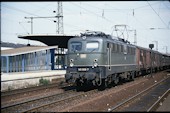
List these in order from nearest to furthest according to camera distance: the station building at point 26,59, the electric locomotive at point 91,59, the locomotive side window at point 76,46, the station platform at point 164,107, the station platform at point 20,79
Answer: the station platform at point 164,107 < the electric locomotive at point 91,59 < the locomotive side window at point 76,46 < the station platform at point 20,79 < the station building at point 26,59

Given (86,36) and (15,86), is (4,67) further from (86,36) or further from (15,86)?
(86,36)

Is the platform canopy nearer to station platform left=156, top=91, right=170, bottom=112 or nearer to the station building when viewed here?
the station building

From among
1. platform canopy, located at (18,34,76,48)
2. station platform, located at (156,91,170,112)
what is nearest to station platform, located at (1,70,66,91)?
platform canopy, located at (18,34,76,48)

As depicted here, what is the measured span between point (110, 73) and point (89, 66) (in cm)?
205

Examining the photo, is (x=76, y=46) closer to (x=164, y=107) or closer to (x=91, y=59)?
(x=91, y=59)

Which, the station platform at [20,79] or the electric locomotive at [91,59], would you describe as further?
the station platform at [20,79]

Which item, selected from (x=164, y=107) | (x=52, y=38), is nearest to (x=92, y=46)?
(x=164, y=107)

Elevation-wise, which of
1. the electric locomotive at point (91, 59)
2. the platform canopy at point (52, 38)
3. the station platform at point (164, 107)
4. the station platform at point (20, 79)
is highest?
the platform canopy at point (52, 38)

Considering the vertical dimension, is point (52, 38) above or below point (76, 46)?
above

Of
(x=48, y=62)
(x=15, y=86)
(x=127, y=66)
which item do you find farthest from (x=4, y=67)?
(x=127, y=66)

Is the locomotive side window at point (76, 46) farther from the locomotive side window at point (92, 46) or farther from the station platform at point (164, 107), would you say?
the station platform at point (164, 107)

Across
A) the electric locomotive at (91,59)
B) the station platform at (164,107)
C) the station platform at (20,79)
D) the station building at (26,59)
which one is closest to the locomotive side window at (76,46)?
the electric locomotive at (91,59)

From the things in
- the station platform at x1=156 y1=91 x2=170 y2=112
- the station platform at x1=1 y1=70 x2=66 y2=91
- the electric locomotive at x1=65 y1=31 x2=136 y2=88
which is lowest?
the station platform at x1=156 y1=91 x2=170 y2=112

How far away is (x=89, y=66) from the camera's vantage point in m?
16.8
